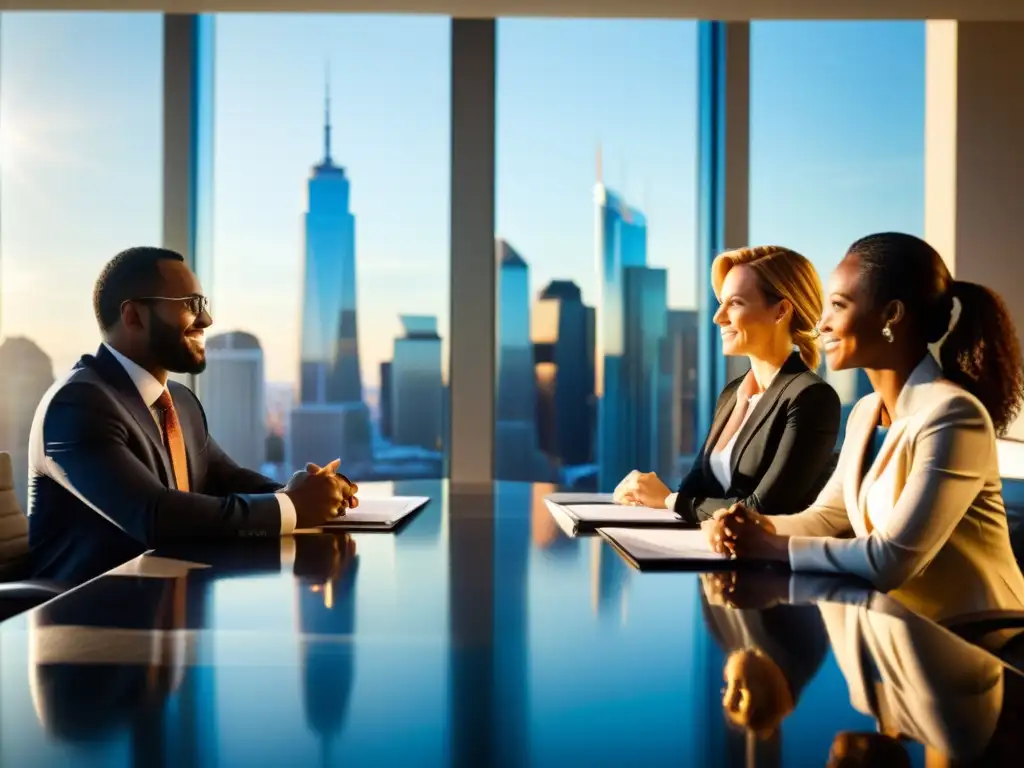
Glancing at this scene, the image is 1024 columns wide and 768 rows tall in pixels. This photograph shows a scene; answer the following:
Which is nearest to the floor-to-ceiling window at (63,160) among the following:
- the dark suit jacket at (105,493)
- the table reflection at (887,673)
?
the dark suit jacket at (105,493)

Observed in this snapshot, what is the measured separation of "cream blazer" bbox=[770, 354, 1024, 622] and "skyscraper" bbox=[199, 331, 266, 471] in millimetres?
3657

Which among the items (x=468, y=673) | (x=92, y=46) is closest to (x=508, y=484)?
(x=468, y=673)

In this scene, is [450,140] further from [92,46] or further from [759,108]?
[92,46]

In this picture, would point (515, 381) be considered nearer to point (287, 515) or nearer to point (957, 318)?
point (287, 515)

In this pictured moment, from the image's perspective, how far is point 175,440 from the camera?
2.18m

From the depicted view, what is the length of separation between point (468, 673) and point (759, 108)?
14.6ft

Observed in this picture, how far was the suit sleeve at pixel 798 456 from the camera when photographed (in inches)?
78.6

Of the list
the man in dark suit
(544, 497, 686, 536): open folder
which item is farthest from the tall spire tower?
(544, 497, 686, 536): open folder

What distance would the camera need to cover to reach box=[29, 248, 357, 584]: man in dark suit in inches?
70.7

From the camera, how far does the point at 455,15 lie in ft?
15.0

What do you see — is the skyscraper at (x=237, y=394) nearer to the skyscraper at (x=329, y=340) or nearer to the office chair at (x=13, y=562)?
the skyscraper at (x=329, y=340)

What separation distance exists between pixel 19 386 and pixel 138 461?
11.6 feet

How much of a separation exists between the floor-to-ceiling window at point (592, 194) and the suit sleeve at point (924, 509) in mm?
3300

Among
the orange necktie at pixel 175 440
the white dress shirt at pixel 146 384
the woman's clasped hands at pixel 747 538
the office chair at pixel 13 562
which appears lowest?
the office chair at pixel 13 562
